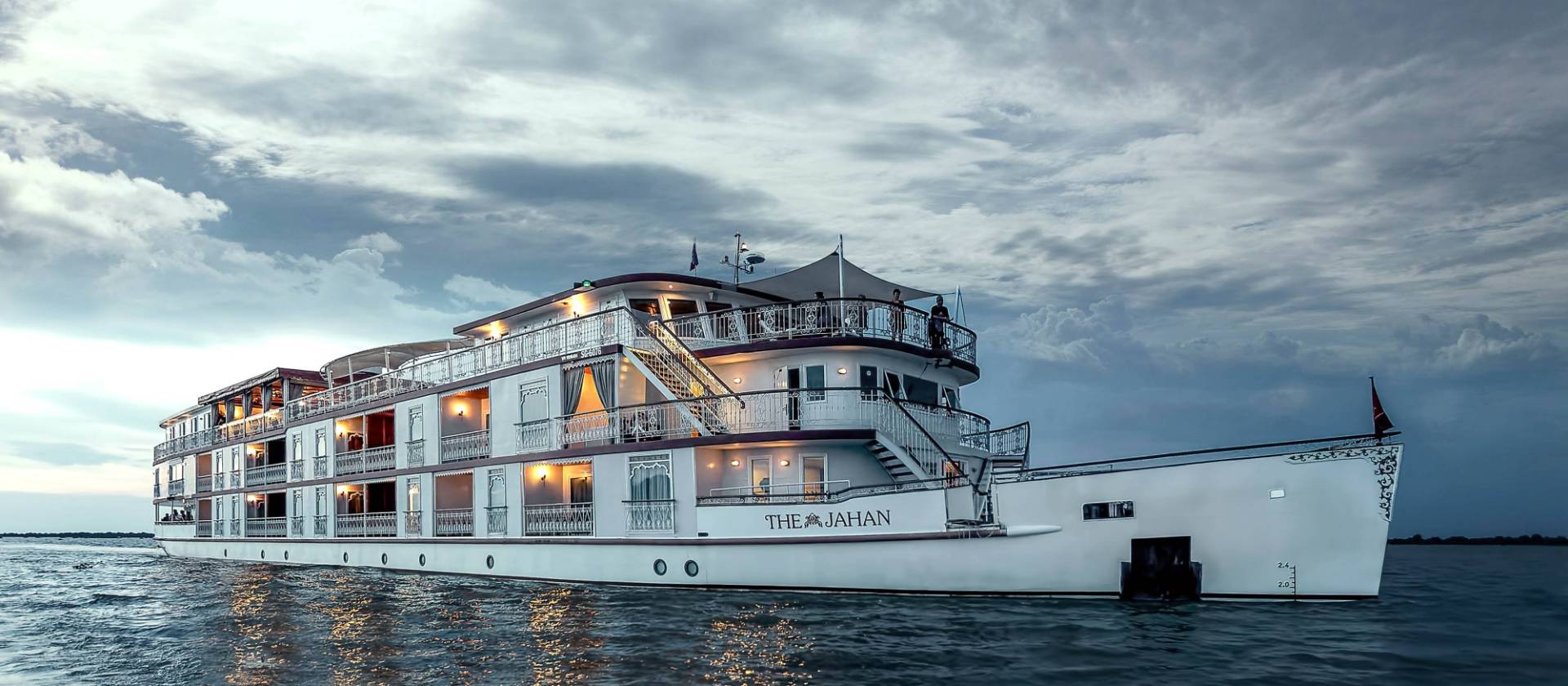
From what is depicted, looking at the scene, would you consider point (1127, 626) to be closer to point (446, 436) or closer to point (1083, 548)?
point (1083, 548)

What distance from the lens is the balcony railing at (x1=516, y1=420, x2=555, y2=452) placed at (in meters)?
24.0

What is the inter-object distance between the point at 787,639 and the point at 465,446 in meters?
15.8

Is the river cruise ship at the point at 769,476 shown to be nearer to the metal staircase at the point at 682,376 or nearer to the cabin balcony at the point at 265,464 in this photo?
the metal staircase at the point at 682,376

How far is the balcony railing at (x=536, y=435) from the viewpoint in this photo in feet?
78.6

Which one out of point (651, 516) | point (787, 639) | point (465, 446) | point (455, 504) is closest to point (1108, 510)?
point (787, 639)

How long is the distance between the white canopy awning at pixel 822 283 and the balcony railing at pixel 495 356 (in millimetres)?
4905

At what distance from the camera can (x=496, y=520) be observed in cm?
2522

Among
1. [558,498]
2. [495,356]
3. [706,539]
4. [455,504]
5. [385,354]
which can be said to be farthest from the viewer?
[385,354]

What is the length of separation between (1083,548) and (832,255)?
11.3m

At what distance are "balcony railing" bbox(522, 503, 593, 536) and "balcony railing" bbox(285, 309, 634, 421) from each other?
3.71 meters

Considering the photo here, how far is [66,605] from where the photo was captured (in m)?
23.2

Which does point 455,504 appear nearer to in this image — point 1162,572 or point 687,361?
point 687,361

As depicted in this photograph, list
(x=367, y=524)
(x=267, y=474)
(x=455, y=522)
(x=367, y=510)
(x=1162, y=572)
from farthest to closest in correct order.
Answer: (x=267, y=474) < (x=367, y=524) < (x=367, y=510) < (x=455, y=522) < (x=1162, y=572)

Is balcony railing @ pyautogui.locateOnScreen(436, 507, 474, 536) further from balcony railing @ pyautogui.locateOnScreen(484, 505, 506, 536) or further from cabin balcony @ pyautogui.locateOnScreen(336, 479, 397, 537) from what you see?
cabin balcony @ pyautogui.locateOnScreen(336, 479, 397, 537)
